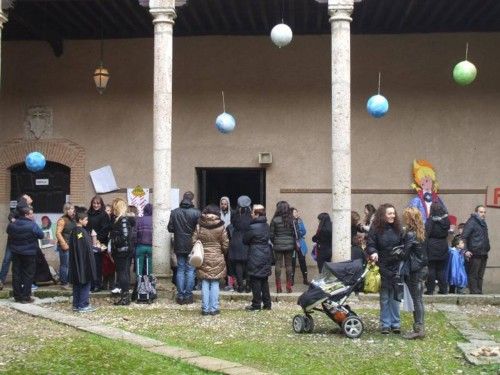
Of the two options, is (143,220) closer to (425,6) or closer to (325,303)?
(325,303)

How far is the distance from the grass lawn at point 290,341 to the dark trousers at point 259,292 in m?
0.18

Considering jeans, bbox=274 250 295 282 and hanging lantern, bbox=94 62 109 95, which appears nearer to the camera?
jeans, bbox=274 250 295 282

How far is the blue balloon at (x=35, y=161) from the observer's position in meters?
14.9

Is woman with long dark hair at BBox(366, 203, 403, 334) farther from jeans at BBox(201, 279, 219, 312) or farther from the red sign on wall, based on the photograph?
the red sign on wall

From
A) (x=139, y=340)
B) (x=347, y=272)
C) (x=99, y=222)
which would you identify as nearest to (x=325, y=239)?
(x=99, y=222)

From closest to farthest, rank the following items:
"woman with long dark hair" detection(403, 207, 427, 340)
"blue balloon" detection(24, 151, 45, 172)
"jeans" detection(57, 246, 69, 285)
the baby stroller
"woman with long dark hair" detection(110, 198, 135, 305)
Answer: "woman with long dark hair" detection(403, 207, 427, 340), the baby stroller, "woman with long dark hair" detection(110, 198, 135, 305), "jeans" detection(57, 246, 69, 285), "blue balloon" detection(24, 151, 45, 172)

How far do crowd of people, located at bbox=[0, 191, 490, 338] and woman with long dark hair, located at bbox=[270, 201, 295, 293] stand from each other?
2 cm

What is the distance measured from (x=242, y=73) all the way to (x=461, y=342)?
854cm

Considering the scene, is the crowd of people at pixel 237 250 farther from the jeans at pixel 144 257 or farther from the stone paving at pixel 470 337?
the stone paving at pixel 470 337

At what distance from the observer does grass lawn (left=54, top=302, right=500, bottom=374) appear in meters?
7.67

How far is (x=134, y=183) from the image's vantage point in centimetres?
1600

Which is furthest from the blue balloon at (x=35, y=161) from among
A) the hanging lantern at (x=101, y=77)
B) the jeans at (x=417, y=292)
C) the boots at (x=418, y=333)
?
the boots at (x=418, y=333)

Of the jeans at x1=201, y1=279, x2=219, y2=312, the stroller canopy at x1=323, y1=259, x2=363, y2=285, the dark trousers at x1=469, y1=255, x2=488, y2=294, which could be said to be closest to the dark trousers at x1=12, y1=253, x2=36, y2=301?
the jeans at x1=201, y1=279, x2=219, y2=312

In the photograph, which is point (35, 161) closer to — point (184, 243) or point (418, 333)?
point (184, 243)
